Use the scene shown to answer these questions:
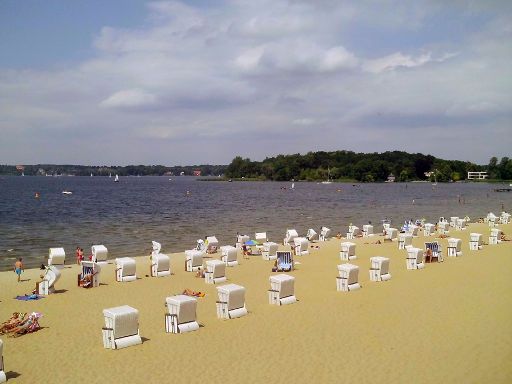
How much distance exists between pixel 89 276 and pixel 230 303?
272 inches

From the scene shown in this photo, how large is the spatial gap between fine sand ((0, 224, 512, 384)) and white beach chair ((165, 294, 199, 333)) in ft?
0.78

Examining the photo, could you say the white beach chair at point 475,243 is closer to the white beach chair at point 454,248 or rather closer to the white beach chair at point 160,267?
the white beach chair at point 454,248

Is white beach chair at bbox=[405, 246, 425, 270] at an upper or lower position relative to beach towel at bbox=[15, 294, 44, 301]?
upper

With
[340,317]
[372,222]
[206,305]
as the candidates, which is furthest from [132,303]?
[372,222]

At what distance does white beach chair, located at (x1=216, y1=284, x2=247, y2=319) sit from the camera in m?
12.7

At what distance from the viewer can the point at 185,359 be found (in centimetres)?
986

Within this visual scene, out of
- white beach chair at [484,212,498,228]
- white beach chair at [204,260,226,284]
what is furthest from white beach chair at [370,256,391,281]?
white beach chair at [484,212,498,228]

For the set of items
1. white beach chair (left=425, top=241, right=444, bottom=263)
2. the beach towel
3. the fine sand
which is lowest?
the beach towel

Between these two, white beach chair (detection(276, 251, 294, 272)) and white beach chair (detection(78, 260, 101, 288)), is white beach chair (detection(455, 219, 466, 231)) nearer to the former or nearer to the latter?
white beach chair (detection(276, 251, 294, 272))

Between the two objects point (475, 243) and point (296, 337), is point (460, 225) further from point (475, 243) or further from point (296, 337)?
point (296, 337)

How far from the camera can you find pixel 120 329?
1058 cm

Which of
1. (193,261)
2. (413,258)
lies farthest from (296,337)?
(413,258)

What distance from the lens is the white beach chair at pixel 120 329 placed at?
1048 centimetres

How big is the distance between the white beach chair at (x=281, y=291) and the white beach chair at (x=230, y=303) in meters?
1.31
